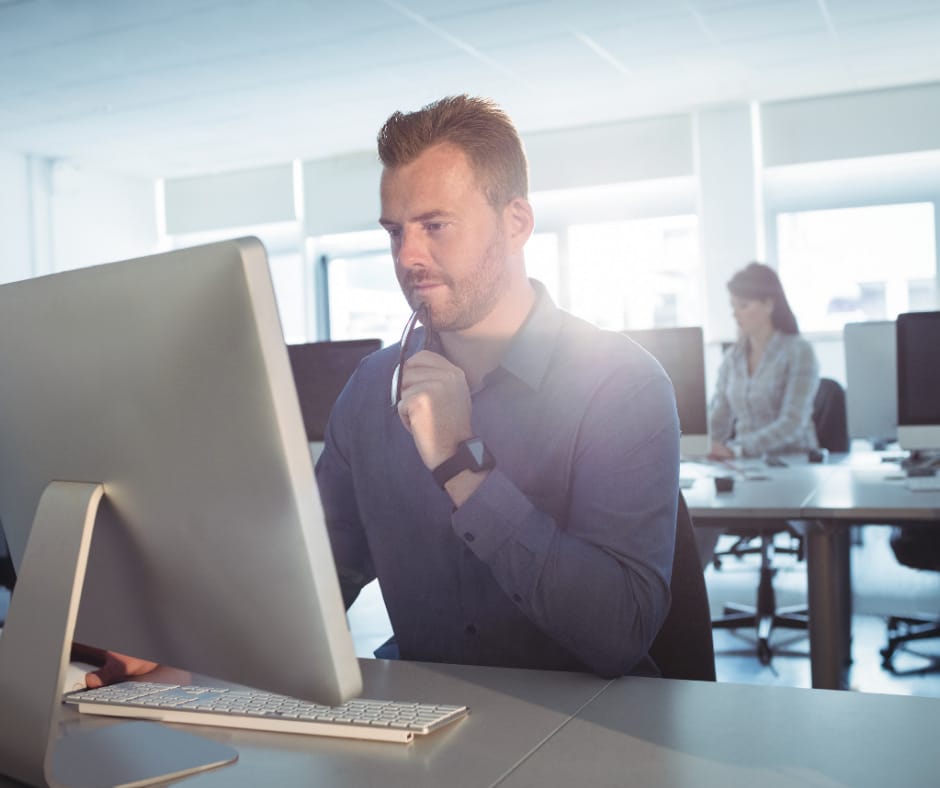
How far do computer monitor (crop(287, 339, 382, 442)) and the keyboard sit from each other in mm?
2233

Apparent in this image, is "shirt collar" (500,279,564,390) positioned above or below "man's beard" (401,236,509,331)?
below

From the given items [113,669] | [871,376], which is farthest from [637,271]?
[113,669]

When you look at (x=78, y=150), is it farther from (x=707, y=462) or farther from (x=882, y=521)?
(x=882, y=521)

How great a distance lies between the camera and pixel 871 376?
12.2 feet

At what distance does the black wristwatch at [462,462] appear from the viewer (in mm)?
1101

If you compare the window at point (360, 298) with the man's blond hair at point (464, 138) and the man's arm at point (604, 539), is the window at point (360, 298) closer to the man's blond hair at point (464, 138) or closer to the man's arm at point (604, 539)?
the man's blond hair at point (464, 138)

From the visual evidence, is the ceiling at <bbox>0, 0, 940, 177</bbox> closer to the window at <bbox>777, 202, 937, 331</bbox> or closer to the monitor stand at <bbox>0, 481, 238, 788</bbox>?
the window at <bbox>777, 202, 937, 331</bbox>

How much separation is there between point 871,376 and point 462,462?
299 centimetres

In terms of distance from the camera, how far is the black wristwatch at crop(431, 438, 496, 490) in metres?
1.10

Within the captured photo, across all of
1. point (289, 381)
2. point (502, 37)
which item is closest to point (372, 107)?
point (502, 37)

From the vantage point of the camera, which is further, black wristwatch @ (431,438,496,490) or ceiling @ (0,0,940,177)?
ceiling @ (0,0,940,177)

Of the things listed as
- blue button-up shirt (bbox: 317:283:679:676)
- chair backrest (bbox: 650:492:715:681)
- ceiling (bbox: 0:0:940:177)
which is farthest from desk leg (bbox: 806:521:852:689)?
ceiling (bbox: 0:0:940:177)

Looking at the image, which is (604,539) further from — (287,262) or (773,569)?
(287,262)

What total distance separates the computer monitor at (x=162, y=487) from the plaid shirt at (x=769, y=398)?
11.0 feet
